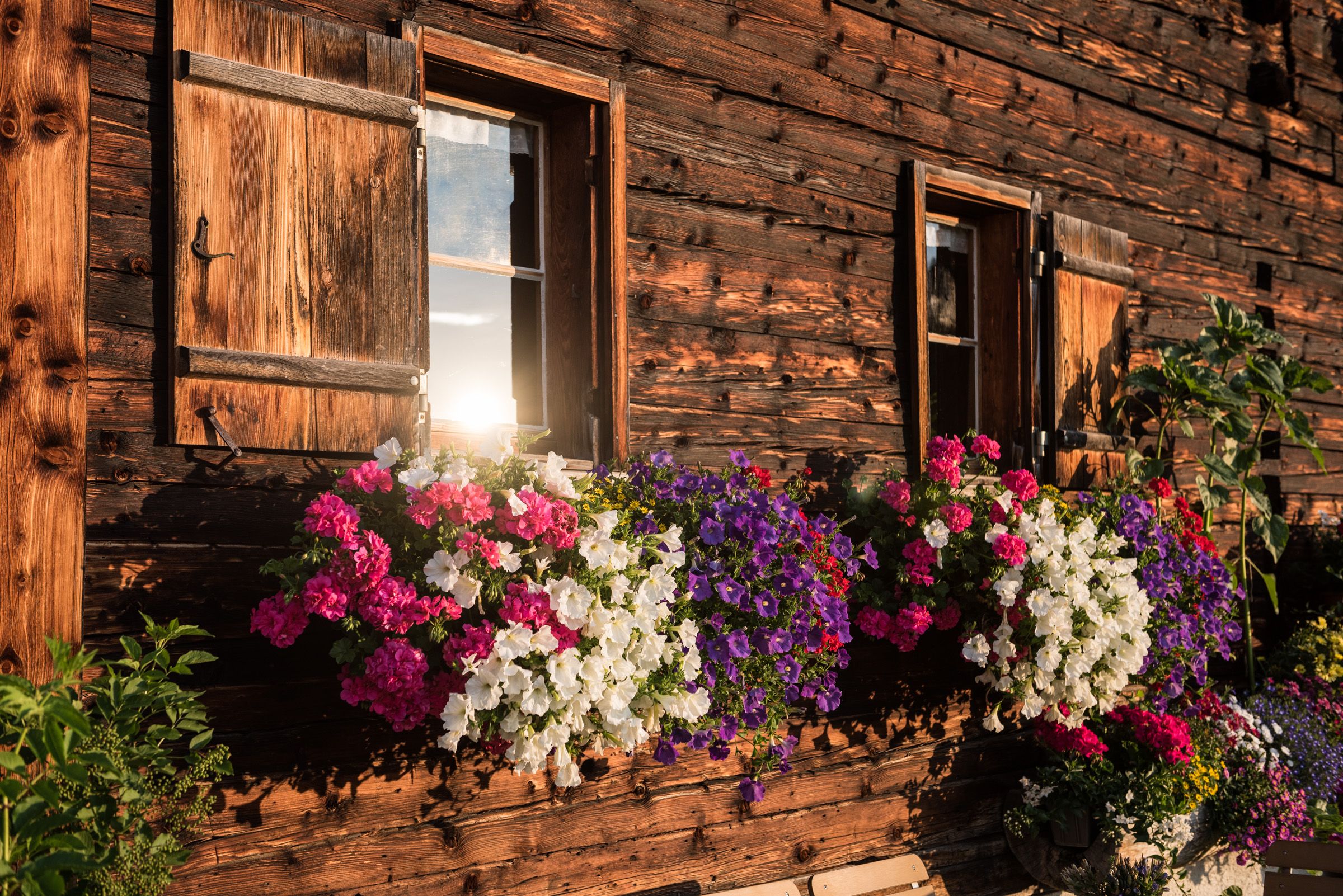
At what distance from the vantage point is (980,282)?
5.26m

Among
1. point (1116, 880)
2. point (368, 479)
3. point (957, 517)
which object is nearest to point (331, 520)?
point (368, 479)

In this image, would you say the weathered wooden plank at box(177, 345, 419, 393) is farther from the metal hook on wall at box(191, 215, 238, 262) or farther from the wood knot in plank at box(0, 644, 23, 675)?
the wood knot in plank at box(0, 644, 23, 675)

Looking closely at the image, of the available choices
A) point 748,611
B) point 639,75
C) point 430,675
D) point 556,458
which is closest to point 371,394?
point 556,458

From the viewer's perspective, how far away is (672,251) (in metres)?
3.93

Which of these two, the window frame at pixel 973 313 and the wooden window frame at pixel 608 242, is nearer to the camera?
the wooden window frame at pixel 608 242

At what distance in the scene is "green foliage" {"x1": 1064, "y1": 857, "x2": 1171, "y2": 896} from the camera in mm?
4281

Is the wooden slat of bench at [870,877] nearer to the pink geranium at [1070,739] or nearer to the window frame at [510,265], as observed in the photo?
the pink geranium at [1070,739]

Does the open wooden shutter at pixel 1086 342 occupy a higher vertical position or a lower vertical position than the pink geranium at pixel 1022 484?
higher

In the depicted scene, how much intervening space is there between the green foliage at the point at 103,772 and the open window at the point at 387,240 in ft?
2.31

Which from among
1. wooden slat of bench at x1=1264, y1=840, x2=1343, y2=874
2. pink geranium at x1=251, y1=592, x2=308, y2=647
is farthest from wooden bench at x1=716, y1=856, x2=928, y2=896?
pink geranium at x1=251, y1=592, x2=308, y2=647

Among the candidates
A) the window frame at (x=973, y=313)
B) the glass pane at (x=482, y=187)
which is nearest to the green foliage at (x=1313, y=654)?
the window frame at (x=973, y=313)

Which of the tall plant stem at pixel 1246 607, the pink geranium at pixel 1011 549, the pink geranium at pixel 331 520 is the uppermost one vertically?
the pink geranium at pixel 331 520

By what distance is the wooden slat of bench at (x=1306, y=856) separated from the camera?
4691 mm

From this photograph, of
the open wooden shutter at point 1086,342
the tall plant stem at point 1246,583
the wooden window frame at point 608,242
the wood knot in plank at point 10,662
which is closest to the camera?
the wood knot in plank at point 10,662
